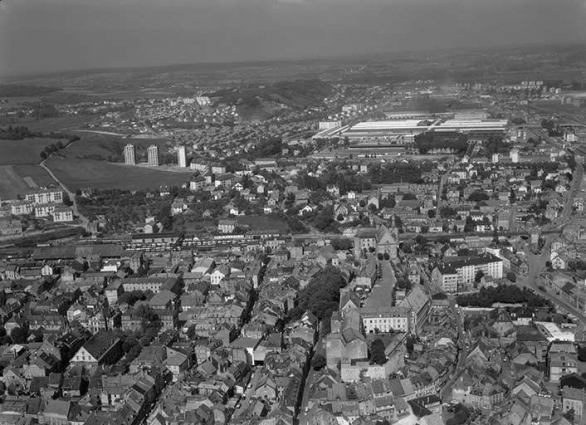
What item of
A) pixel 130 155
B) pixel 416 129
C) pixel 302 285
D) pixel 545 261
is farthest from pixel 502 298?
pixel 416 129

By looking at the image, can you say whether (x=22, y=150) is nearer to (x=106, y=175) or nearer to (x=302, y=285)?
(x=106, y=175)

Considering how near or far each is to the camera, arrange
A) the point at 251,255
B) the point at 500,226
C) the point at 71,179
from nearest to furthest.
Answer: the point at 251,255 → the point at 500,226 → the point at 71,179

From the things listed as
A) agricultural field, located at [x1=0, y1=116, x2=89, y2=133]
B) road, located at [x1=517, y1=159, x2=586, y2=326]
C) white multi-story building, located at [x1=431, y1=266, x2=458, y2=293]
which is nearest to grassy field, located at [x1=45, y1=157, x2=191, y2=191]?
agricultural field, located at [x1=0, y1=116, x2=89, y2=133]

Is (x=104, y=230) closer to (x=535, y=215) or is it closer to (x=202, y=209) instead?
(x=202, y=209)

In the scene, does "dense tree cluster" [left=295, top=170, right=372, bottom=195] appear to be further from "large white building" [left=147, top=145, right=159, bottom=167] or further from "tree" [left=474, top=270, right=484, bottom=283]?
"tree" [left=474, top=270, right=484, bottom=283]

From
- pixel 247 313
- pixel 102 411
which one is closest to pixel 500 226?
pixel 247 313

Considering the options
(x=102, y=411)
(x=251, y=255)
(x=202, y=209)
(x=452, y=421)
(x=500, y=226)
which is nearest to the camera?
(x=452, y=421)

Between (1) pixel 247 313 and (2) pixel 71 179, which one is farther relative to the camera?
(2) pixel 71 179
